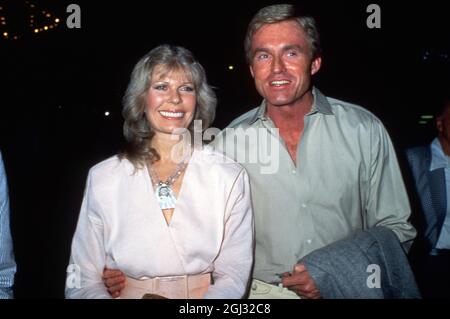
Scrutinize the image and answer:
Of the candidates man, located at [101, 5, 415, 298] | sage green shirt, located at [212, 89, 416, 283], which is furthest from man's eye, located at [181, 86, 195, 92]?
sage green shirt, located at [212, 89, 416, 283]

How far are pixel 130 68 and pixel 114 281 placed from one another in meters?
5.22

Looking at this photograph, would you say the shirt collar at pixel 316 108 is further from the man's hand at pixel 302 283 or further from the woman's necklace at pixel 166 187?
the man's hand at pixel 302 283

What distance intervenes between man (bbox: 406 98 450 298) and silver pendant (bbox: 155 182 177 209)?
2076 mm

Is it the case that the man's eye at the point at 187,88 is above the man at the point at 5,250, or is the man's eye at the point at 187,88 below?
above

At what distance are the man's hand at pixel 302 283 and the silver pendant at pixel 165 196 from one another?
2.34ft

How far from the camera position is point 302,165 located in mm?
1887

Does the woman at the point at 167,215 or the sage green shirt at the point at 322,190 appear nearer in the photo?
the woman at the point at 167,215

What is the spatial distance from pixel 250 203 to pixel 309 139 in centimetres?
53

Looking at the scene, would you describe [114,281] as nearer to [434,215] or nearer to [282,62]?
[282,62]

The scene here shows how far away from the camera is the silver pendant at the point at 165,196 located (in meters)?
1.78

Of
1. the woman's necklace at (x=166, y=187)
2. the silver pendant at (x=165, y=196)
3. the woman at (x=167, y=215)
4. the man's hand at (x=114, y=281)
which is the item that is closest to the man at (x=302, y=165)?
the woman at (x=167, y=215)

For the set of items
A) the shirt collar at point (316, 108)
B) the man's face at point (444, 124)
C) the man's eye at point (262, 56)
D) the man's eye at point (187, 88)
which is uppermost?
the man's eye at point (262, 56)

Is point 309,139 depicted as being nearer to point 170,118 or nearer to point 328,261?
point 328,261

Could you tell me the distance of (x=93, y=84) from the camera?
797 centimetres
